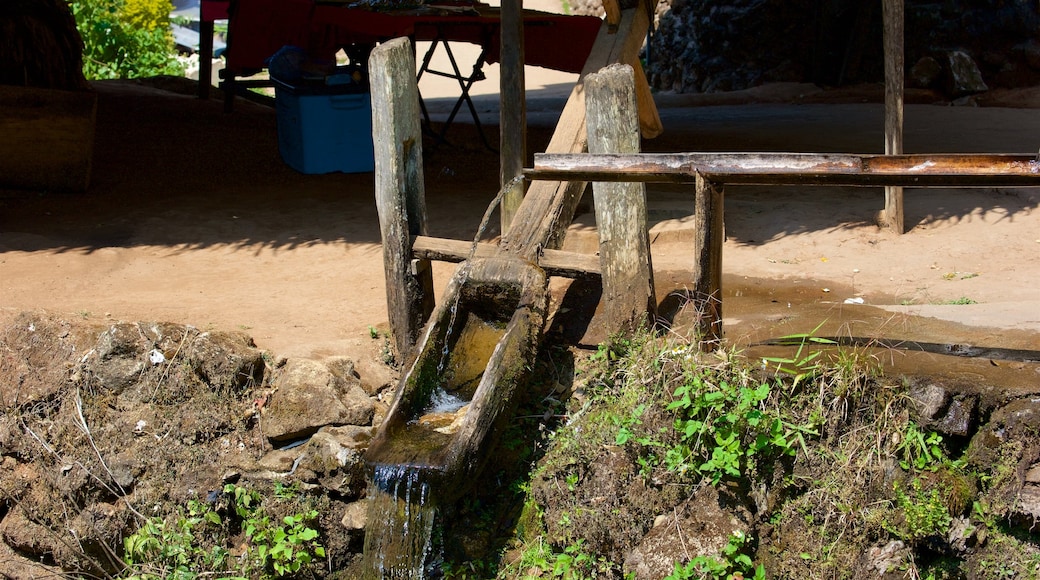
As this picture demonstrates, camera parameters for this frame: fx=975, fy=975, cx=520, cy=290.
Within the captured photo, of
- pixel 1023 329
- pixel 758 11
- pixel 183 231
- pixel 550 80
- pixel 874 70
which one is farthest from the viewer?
pixel 550 80

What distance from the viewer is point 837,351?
4230 millimetres

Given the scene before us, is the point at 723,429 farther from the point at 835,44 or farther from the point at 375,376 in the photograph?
the point at 835,44

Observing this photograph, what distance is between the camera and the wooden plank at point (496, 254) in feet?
15.8

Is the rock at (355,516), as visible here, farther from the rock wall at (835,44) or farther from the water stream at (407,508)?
the rock wall at (835,44)

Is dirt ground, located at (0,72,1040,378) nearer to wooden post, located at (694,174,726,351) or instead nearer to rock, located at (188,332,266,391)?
rock, located at (188,332,266,391)

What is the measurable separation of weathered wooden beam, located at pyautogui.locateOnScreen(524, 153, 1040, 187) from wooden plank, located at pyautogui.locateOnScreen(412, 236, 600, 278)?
0.64 metres

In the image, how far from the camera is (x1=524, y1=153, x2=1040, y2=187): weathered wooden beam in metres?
3.51

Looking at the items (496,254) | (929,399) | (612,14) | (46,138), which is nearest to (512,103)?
(612,14)

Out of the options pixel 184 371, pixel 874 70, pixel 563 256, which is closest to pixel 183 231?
pixel 184 371

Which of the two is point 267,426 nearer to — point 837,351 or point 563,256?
point 563,256

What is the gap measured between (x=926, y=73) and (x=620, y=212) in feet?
30.5

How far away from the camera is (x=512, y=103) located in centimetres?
599

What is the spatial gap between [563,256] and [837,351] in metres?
1.39

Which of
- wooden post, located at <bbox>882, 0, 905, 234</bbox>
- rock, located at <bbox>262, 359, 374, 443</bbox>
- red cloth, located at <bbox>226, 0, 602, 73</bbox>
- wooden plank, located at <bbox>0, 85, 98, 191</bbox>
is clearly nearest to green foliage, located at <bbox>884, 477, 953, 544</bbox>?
rock, located at <bbox>262, 359, 374, 443</bbox>
